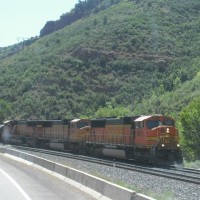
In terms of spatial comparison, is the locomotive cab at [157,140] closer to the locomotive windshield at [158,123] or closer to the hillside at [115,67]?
the locomotive windshield at [158,123]

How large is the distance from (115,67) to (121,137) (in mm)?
77485

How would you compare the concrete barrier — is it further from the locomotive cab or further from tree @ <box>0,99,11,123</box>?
tree @ <box>0,99,11,123</box>

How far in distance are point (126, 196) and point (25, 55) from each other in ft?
438

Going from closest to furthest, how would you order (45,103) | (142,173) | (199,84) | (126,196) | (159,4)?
(126,196)
(142,173)
(199,84)
(45,103)
(159,4)

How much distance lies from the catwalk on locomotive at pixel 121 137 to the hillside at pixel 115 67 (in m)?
33.0

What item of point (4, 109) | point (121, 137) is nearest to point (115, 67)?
point (4, 109)

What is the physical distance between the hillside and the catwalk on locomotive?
33035 mm

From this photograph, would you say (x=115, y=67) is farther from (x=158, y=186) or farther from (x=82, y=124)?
(x=158, y=186)

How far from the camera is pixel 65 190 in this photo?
17.1 metres

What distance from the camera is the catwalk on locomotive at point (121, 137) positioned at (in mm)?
27812

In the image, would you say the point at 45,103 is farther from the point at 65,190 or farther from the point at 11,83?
the point at 65,190

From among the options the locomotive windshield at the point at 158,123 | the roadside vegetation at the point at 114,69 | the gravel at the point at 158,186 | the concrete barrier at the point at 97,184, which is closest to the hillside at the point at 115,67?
the roadside vegetation at the point at 114,69

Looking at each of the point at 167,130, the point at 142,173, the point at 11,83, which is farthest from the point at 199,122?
the point at 11,83

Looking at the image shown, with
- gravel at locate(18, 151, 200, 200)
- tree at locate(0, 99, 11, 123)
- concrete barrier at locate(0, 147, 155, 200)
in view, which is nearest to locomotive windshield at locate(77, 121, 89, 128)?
concrete barrier at locate(0, 147, 155, 200)
